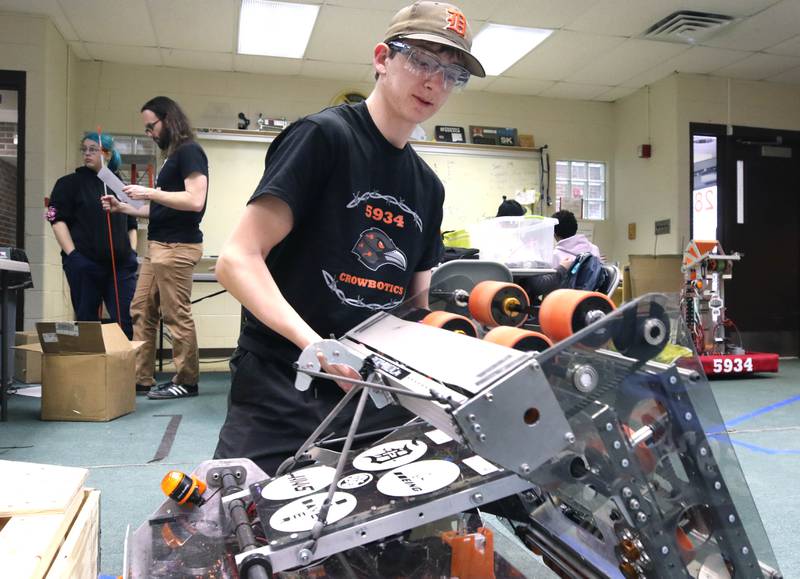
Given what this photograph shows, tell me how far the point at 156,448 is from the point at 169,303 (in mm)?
1037

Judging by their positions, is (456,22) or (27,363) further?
(27,363)

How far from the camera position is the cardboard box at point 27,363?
13.1 ft

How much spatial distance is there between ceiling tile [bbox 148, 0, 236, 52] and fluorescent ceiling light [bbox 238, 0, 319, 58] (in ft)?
0.35

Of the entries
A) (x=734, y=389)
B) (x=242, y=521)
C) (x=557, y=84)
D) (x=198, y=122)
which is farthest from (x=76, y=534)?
(x=557, y=84)

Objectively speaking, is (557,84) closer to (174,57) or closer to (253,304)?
(174,57)

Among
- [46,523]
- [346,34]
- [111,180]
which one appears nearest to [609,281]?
[46,523]

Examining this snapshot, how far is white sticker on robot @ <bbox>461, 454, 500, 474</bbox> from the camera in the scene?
800 mm

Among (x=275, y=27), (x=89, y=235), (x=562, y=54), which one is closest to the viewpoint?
(x=89, y=235)

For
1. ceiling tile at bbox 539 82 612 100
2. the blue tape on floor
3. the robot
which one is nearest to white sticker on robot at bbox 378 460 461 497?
the blue tape on floor

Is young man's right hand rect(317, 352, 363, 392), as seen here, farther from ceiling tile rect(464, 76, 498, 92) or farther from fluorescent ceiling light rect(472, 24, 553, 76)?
ceiling tile rect(464, 76, 498, 92)

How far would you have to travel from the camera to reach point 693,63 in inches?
229

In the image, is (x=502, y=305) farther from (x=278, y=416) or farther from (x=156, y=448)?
(x=156, y=448)

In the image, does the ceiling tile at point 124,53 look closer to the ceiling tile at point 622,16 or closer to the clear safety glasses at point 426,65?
the ceiling tile at point 622,16

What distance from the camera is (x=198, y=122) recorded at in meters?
5.81
